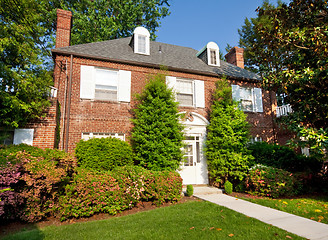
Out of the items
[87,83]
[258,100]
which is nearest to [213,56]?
[258,100]

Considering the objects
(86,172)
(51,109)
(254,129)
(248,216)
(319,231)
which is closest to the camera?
(319,231)

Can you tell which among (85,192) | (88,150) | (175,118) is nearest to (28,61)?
(88,150)

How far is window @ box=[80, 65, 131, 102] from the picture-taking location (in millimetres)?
9203

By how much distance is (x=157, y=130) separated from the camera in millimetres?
8477

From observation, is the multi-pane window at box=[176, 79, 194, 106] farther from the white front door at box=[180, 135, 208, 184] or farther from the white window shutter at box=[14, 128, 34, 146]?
the white window shutter at box=[14, 128, 34, 146]

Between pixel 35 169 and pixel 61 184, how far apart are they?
2.94 feet

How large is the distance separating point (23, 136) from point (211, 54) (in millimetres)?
10942

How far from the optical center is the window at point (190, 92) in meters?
11.0

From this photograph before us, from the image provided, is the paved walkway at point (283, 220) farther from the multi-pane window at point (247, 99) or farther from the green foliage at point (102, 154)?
the multi-pane window at point (247, 99)

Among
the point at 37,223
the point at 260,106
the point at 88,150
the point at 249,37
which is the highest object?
the point at 249,37

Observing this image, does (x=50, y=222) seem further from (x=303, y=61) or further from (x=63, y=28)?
(x=303, y=61)

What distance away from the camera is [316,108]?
7.94 meters

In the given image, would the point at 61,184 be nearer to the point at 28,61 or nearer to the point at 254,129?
the point at 28,61

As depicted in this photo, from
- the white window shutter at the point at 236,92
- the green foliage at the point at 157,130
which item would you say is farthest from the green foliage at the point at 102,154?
the white window shutter at the point at 236,92
